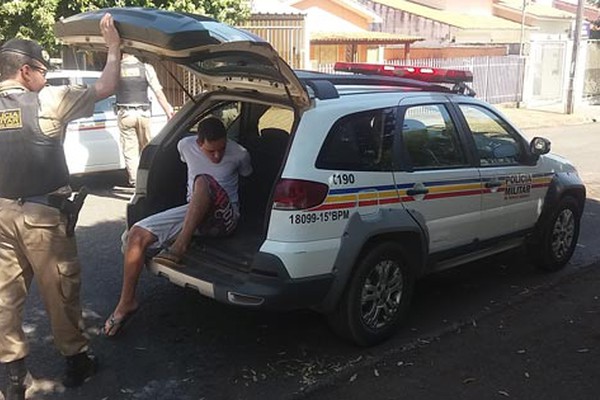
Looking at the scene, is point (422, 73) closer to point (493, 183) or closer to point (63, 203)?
point (493, 183)

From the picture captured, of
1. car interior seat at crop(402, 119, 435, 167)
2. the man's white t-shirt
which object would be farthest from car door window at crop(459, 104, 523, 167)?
the man's white t-shirt

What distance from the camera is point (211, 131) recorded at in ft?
14.7

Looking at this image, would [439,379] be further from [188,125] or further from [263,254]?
[188,125]

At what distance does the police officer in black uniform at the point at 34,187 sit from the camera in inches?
136

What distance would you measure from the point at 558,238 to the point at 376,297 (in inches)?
91.1

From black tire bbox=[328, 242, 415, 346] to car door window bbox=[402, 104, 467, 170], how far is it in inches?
25.7

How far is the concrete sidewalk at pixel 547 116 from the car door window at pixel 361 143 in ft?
46.6

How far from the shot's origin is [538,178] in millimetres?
5500

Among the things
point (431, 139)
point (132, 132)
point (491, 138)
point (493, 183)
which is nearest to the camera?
point (431, 139)

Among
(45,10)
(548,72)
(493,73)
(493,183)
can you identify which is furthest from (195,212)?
(548,72)

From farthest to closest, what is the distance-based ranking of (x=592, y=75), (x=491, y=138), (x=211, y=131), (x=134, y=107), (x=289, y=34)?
(x=592, y=75) < (x=289, y=34) < (x=134, y=107) < (x=491, y=138) < (x=211, y=131)

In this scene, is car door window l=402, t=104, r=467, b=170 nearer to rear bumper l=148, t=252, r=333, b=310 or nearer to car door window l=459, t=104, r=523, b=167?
car door window l=459, t=104, r=523, b=167

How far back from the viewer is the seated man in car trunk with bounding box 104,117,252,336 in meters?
4.31

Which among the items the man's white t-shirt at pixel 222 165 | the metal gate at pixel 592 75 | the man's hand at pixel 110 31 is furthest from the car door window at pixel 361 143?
the metal gate at pixel 592 75
